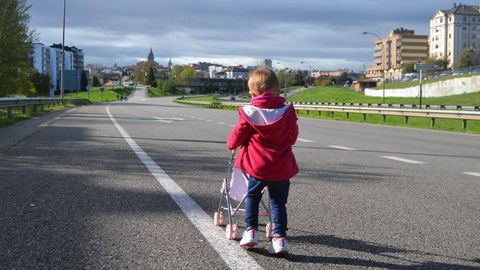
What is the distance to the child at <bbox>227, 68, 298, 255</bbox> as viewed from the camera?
4.79m

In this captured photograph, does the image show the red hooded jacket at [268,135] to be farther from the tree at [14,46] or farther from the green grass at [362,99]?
the green grass at [362,99]

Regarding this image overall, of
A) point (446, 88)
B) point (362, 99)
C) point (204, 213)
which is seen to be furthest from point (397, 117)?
point (362, 99)

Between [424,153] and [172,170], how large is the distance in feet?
21.4

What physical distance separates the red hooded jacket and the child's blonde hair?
5cm

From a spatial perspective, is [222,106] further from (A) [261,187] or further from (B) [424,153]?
(A) [261,187]

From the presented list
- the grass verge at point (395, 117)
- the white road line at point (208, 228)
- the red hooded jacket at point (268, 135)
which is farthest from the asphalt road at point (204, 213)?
the grass verge at point (395, 117)

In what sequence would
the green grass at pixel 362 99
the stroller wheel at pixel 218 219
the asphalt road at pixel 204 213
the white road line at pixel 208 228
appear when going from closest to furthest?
1. the white road line at pixel 208 228
2. the asphalt road at pixel 204 213
3. the stroller wheel at pixel 218 219
4. the green grass at pixel 362 99

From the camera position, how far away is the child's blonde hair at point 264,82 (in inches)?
192

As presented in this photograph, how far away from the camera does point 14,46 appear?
3475 cm

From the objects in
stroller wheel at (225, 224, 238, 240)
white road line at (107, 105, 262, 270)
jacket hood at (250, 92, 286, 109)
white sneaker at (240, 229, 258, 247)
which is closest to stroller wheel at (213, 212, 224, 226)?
white road line at (107, 105, 262, 270)

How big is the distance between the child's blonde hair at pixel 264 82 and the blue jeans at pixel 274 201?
74cm

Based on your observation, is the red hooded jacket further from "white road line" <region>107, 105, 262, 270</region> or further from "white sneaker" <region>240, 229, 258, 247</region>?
"white road line" <region>107, 105, 262, 270</region>

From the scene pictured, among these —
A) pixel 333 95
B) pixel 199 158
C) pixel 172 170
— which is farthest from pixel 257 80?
pixel 333 95

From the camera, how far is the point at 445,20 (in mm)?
190750
